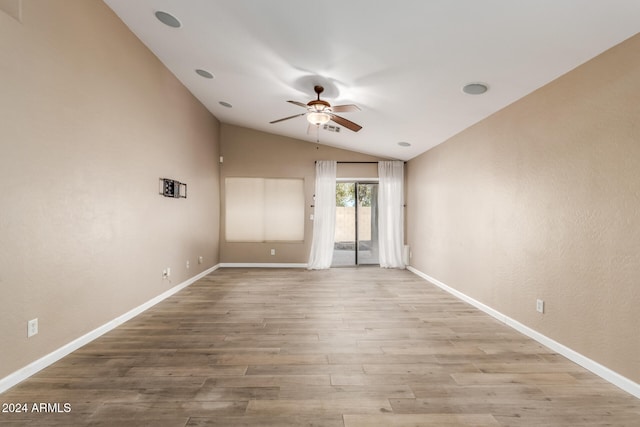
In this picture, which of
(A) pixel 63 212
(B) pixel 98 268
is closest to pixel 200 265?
(B) pixel 98 268

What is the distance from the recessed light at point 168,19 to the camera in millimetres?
2738

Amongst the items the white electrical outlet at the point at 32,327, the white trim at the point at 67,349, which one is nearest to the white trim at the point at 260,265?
the white trim at the point at 67,349

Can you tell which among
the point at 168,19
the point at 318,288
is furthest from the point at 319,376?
the point at 168,19

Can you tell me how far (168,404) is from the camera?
5.59ft

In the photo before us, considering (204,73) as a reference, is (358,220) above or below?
below

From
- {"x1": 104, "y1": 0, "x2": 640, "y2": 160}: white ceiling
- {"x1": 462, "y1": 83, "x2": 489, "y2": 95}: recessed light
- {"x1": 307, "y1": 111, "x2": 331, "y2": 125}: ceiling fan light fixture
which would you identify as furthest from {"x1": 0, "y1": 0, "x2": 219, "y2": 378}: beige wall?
{"x1": 462, "y1": 83, "x2": 489, "y2": 95}: recessed light

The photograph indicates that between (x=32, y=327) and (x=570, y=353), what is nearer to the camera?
(x=32, y=327)

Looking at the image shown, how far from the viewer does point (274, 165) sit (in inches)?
245

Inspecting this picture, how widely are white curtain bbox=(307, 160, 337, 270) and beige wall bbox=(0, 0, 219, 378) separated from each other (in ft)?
9.78

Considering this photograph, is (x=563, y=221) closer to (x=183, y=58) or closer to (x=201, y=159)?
(x=183, y=58)

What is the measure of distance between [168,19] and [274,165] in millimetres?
3580

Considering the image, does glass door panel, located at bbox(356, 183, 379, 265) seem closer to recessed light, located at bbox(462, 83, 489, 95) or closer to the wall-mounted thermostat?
recessed light, located at bbox(462, 83, 489, 95)

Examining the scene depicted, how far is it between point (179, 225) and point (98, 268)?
5.44ft

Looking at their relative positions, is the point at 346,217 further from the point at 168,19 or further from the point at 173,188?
the point at 168,19
